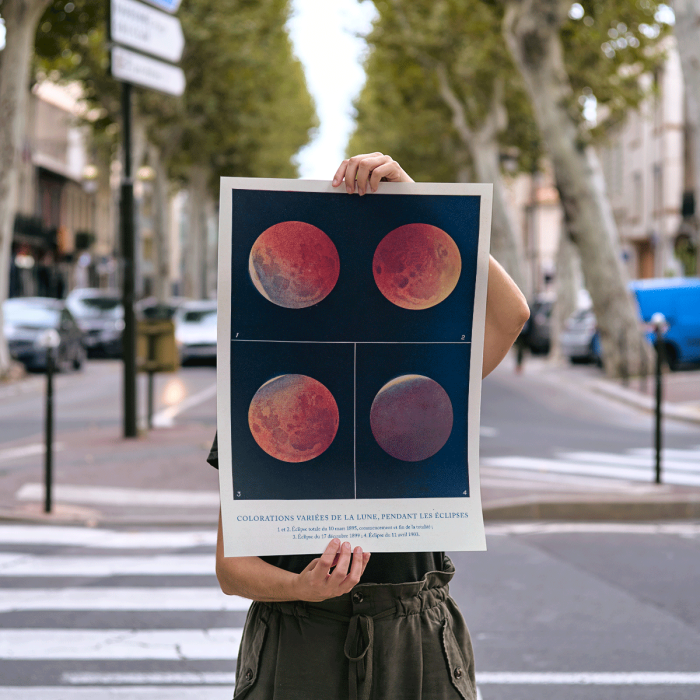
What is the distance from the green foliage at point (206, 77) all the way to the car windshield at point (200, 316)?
6.85 m

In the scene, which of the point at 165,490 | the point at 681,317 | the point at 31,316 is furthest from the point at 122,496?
the point at 681,317

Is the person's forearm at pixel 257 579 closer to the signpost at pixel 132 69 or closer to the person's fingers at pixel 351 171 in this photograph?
the person's fingers at pixel 351 171

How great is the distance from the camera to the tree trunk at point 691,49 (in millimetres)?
15398

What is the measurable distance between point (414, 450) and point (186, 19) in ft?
99.8

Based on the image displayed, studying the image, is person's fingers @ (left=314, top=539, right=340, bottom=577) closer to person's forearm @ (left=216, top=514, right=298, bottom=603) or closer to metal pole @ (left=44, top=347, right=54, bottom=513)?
person's forearm @ (left=216, top=514, right=298, bottom=603)

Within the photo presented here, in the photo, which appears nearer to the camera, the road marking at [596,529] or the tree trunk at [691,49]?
the road marking at [596,529]

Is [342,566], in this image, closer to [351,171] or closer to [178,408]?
[351,171]

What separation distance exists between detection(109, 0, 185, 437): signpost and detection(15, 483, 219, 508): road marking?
270cm

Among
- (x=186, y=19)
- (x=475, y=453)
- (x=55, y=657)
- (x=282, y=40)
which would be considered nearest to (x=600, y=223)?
(x=186, y=19)

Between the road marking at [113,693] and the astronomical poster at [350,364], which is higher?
the astronomical poster at [350,364]

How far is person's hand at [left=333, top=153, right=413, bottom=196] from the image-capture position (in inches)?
74.4

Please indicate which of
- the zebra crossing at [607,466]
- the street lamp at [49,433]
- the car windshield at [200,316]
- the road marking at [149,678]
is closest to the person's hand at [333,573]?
the road marking at [149,678]

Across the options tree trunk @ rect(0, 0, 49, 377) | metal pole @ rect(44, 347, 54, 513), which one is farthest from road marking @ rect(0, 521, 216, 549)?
tree trunk @ rect(0, 0, 49, 377)

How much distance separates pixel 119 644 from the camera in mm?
4992
